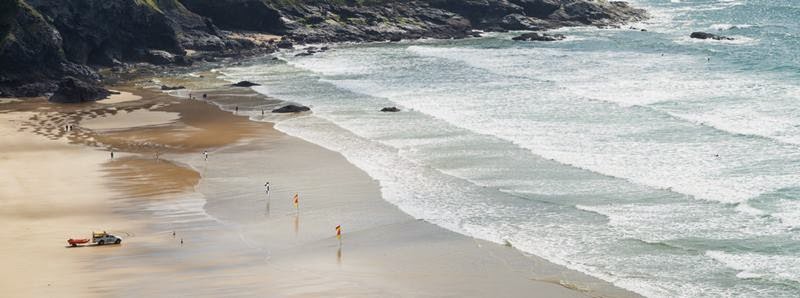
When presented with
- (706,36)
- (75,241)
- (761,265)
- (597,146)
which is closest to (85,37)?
(597,146)

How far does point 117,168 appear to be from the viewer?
6194 centimetres

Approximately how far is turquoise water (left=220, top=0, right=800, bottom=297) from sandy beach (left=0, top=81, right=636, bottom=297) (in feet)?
7.91

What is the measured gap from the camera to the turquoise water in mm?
42625

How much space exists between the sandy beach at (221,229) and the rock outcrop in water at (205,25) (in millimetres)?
22594

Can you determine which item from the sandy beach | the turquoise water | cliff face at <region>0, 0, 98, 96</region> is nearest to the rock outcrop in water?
cliff face at <region>0, 0, 98, 96</region>

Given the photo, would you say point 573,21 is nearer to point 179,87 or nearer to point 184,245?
point 179,87

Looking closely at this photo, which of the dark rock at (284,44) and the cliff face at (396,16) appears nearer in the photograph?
the dark rock at (284,44)

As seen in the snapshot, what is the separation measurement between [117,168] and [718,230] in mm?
35325

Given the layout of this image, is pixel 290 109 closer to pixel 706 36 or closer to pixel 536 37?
pixel 536 37

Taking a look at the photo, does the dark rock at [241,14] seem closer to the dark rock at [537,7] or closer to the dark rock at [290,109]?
the dark rock at [537,7]

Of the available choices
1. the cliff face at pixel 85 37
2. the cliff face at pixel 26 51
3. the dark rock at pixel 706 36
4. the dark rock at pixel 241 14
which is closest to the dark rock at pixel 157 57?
the cliff face at pixel 85 37

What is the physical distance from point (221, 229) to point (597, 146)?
25590 millimetres

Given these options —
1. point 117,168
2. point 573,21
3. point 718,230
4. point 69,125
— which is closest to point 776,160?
point 718,230

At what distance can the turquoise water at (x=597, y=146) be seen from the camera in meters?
42.6
